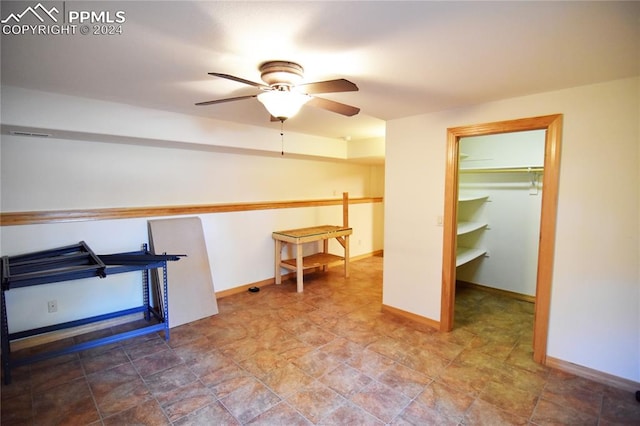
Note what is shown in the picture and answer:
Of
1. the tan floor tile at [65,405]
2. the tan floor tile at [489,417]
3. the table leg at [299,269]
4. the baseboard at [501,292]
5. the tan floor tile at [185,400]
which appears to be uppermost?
the table leg at [299,269]

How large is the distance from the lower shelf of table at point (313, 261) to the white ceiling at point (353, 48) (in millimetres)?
2622

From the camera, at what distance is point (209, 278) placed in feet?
12.0

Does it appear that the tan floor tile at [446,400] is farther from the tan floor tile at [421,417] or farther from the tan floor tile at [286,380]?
the tan floor tile at [286,380]

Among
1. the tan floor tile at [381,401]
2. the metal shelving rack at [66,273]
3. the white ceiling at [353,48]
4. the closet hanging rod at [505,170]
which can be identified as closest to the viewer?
the white ceiling at [353,48]

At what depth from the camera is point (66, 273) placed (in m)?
2.16

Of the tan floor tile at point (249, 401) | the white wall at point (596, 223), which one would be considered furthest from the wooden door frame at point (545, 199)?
the tan floor tile at point (249, 401)

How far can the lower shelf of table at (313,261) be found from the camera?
4.53 m

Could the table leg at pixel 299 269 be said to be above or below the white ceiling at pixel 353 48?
below

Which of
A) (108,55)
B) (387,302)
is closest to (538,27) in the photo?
(108,55)

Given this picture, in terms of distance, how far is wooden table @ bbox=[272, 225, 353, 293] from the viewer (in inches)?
169

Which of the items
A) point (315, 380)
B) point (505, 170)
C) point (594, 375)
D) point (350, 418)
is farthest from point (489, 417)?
point (505, 170)

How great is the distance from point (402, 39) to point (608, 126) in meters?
1.79

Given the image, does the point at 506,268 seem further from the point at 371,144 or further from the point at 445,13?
the point at 445,13

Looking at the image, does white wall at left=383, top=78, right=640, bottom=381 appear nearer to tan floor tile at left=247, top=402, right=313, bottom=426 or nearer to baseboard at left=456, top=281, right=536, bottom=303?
baseboard at left=456, top=281, right=536, bottom=303
